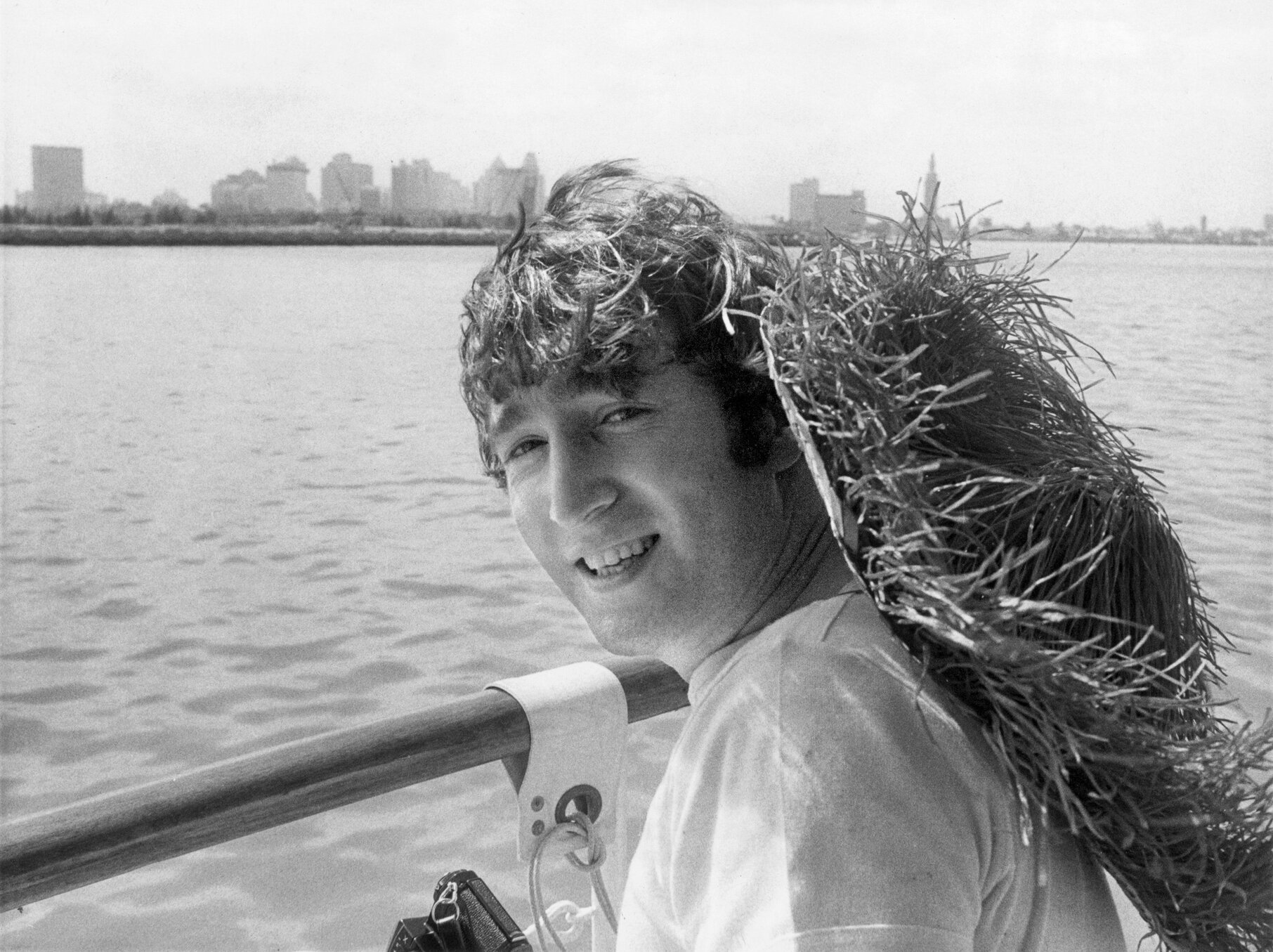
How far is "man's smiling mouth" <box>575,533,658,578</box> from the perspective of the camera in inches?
48.9

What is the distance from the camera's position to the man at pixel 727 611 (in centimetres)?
86

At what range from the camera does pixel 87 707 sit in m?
7.42

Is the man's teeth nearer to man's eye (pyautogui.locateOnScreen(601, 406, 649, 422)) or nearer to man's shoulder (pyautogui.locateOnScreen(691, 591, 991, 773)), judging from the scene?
man's eye (pyautogui.locateOnScreen(601, 406, 649, 422))

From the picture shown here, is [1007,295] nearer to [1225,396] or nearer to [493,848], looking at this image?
[493,848]

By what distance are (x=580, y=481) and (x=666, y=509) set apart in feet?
0.28

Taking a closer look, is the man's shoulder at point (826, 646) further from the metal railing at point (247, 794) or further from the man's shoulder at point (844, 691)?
the metal railing at point (247, 794)

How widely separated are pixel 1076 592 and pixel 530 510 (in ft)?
1.93

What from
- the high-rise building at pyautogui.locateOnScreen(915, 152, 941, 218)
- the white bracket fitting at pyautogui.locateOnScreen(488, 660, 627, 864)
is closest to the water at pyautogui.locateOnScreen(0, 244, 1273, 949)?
the high-rise building at pyautogui.locateOnScreen(915, 152, 941, 218)

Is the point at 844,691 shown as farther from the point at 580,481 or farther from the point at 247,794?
the point at 247,794

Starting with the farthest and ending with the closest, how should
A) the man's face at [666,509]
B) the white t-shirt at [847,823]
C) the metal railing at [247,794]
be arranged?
the metal railing at [247,794] < the man's face at [666,509] < the white t-shirt at [847,823]

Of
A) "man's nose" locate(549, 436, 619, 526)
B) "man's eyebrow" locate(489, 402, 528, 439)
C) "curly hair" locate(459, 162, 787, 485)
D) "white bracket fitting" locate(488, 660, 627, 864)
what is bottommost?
"white bracket fitting" locate(488, 660, 627, 864)

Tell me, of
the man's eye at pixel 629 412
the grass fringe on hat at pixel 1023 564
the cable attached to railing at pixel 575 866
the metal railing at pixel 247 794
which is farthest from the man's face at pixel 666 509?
the cable attached to railing at pixel 575 866

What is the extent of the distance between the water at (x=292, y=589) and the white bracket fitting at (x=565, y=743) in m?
0.85

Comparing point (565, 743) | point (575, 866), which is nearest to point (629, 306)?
point (565, 743)
